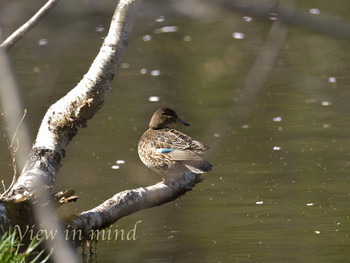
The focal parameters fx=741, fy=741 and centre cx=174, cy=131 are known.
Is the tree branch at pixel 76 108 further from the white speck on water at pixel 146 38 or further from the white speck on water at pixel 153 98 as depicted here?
the white speck on water at pixel 146 38

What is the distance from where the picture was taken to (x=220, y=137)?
6.13 meters

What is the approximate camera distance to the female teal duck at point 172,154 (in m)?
4.74

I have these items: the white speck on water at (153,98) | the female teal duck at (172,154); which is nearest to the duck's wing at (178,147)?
the female teal duck at (172,154)

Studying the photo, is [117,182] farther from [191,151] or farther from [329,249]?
[329,249]

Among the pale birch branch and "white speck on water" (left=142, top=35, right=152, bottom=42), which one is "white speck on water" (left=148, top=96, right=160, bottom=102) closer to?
"white speck on water" (left=142, top=35, right=152, bottom=42)

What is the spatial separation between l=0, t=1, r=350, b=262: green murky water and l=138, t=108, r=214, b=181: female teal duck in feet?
1.65

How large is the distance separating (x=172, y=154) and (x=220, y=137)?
1.32 metres

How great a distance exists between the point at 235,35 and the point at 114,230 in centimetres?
742

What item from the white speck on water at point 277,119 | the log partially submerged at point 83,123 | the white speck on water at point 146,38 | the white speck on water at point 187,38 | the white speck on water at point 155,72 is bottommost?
the white speck on water at point 146,38

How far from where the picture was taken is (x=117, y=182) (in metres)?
6.41

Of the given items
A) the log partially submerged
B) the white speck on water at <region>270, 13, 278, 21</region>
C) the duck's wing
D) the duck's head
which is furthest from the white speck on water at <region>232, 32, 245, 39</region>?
the white speck on water at <region>270, 13, 278, 21</region>

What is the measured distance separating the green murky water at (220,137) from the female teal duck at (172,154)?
502mm

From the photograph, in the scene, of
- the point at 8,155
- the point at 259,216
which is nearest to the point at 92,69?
the point at 259,216

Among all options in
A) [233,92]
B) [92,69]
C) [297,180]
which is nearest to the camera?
[92,69]
